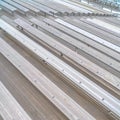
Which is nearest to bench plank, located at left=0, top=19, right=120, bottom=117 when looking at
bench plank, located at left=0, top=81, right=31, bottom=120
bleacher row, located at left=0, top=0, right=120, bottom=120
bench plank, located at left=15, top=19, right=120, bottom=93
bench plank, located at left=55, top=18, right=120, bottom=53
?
bleacher row, located at left=0, top=0, right=120, bottom=120

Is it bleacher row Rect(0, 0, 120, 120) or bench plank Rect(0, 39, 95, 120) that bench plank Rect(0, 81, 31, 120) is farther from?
bench plank Rect(0, 39, 95, 120)

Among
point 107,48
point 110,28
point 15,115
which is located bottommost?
point 110,28

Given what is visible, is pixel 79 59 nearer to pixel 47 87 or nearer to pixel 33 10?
pixel 47 87

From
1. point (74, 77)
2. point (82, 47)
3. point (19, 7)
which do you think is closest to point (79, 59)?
point (82, 47)

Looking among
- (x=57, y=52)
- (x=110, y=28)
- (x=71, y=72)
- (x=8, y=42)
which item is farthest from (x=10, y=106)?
(x=110, y=28)

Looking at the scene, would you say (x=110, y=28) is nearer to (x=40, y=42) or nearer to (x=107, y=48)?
(x=107, y=48)

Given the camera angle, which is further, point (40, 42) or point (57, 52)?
point (40, 42)
